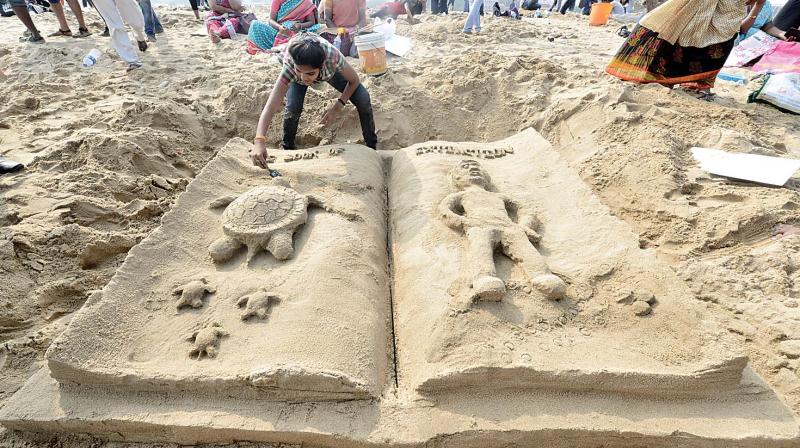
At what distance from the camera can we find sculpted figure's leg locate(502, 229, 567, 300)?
6.42 ft

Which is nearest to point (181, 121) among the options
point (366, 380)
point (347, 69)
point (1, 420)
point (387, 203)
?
point (347, 69)

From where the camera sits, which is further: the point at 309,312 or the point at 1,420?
the point at 309,312

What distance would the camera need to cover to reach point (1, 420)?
166 centimetres

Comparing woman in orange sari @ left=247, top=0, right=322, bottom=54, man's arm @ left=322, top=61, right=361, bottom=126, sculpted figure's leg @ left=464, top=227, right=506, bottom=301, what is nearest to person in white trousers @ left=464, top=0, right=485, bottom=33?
woman in orange sari @ left=247, top=0, right=322, bottom=54

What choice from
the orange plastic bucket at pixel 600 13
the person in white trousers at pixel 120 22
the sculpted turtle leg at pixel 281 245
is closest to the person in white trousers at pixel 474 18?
the orange plastic bucket at pixel 600 13

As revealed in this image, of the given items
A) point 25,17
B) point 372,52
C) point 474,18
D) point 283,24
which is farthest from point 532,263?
point 25,17

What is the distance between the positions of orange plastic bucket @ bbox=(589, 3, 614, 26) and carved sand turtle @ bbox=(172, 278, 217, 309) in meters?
8.84

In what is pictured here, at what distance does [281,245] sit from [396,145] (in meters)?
2.29

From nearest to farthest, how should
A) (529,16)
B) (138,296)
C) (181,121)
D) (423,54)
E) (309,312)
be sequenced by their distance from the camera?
1. (309,312)
2. (138,296)
3. (181,121)
4. (423,54)
5. (529,16)

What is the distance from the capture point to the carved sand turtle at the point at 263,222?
7.58 ft

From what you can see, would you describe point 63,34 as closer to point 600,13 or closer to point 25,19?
point 25,19

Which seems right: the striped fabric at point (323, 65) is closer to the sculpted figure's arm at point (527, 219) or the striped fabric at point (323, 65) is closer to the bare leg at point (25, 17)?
the sculpted figure's arm at point (527, 219)

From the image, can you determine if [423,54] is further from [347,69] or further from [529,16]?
[529,16]

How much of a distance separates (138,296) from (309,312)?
839mm
